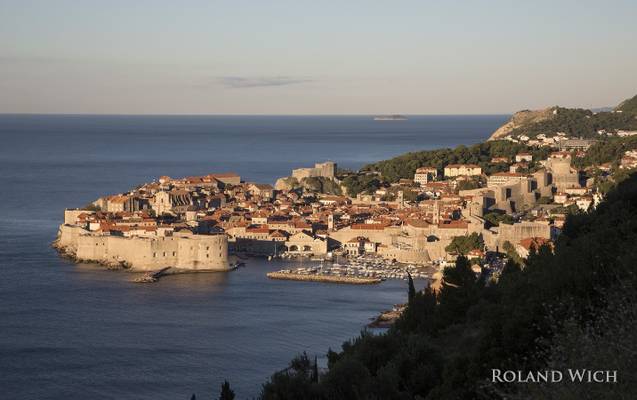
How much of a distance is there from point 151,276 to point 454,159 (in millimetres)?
16410

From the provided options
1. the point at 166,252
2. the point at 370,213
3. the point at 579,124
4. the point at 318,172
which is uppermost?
the point at 579,124

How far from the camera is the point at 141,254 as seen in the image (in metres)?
20.8

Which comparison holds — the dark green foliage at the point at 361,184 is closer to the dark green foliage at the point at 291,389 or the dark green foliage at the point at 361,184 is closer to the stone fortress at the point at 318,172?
the stone fortress at the point at 318,172

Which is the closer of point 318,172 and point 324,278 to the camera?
point 324,278

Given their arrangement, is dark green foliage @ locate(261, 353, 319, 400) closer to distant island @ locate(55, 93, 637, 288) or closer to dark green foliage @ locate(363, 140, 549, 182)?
distant island @ locate(55, 93, 637, 288)

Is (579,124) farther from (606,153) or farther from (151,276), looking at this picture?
(151,276)

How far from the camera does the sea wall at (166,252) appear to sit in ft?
67.9

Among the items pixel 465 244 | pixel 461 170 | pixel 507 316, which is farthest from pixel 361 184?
pixel 507 316

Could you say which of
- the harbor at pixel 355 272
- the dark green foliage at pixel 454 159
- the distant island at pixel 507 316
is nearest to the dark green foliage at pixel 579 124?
the dark green foliage at pixel 454 159

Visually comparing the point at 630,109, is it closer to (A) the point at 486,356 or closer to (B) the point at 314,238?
(B) the point at 314,238

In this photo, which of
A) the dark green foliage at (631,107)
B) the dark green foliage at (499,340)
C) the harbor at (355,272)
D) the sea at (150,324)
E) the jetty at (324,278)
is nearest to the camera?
the dark green foliage at (499,340)

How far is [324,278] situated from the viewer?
63.5 ft

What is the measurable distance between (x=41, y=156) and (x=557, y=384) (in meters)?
54.2

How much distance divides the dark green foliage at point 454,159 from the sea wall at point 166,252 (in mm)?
12680
